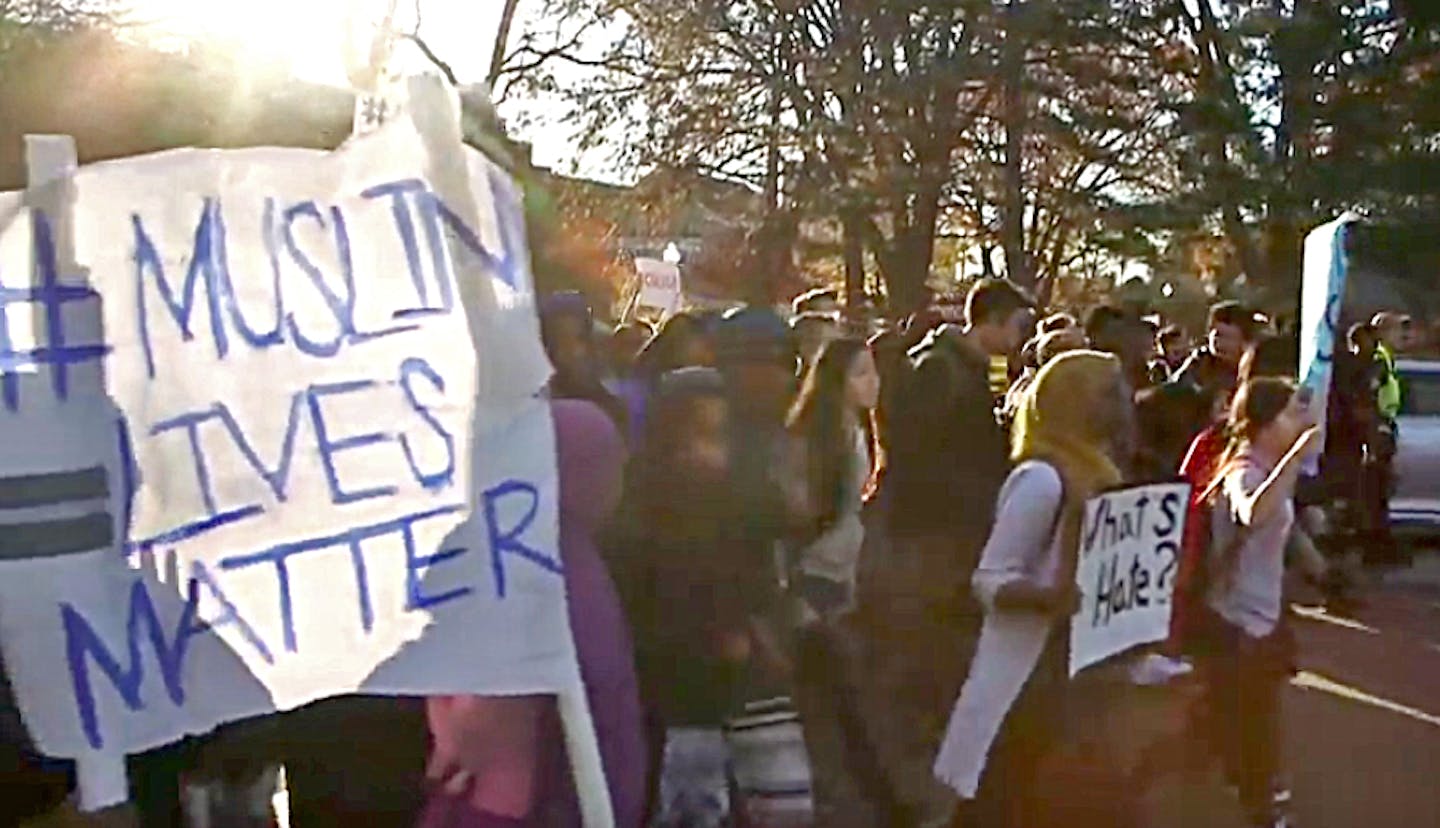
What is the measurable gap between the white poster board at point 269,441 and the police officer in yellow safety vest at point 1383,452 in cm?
1093

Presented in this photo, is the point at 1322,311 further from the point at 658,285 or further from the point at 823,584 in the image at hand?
the point at 658,285

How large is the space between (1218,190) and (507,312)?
84.1ft

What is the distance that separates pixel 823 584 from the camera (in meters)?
5.81

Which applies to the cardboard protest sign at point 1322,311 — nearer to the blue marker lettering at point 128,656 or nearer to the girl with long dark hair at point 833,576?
the girl with long dark hair at point 833,576

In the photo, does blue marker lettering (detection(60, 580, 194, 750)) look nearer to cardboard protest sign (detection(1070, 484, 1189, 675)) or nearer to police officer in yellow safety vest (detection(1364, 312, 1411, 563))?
cardboard protest sign (detection(1070, 484, 1189, 675))

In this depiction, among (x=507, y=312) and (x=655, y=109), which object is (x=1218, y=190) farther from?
(x=507, y=312)

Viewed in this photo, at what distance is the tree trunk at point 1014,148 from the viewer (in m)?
28.8

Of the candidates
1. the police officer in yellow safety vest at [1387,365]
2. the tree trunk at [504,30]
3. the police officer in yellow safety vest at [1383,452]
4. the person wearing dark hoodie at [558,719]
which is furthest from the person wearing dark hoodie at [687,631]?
the tree trunk at [504,30]

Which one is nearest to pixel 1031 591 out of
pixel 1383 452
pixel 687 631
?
pixel 687 631

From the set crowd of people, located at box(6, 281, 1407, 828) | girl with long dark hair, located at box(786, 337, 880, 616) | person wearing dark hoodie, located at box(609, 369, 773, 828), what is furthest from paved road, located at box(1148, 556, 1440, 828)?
person wearing dark hoodie, located at box(609, 369, 773, 828)

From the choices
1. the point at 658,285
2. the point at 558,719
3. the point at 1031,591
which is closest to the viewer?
the point at 558,719

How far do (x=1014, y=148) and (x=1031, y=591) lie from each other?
25948 mm

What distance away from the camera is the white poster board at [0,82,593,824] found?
3.08 meters

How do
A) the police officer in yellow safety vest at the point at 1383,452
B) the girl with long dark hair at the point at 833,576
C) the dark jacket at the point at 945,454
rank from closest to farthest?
the girl with long dark hair at the point at 833,576 → the dark jacket at the point at 945,454 → the police officer in yellow safety vest at the point at 1383,452
